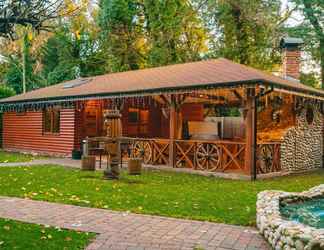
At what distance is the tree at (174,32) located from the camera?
28.6m

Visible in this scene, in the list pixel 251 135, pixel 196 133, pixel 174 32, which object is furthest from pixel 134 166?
pixel 174 32

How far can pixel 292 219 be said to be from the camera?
5.88 m

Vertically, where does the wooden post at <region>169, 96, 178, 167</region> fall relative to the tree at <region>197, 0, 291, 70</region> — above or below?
below

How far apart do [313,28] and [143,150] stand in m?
13.4

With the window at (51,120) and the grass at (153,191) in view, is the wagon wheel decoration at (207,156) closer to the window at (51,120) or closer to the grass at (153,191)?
the grass at (153,191)

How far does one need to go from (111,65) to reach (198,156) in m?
18.7

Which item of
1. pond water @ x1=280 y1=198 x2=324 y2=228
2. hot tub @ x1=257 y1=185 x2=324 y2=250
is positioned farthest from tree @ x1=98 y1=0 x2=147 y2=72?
pond water @ x1=280 y1=198 x2=324 y2=228

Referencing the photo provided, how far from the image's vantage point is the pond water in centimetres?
596

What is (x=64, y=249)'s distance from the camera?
176 inches

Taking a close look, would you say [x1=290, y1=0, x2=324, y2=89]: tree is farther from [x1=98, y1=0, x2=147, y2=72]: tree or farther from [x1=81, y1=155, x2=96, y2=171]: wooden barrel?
[x1=81, y1=155, x2=96, y2=171]: wooden barrel

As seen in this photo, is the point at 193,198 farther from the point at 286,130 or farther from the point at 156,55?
the point at 156,55

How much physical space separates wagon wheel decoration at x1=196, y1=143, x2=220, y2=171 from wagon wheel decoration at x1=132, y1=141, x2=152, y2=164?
6.43 ft

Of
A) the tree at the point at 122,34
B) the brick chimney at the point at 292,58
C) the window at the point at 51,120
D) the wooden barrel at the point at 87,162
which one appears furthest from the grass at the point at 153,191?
the tree at the point at 122,34

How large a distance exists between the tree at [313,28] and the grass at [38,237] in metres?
20.0
